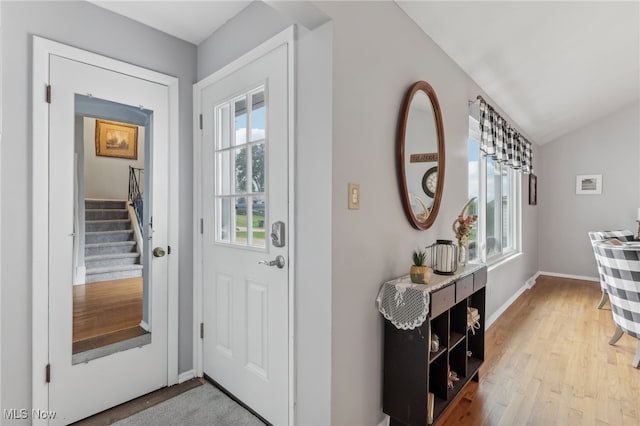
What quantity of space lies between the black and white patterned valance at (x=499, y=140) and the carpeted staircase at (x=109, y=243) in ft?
9.74

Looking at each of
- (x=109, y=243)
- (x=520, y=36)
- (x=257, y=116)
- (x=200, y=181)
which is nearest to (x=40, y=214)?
(x=109, y=243)

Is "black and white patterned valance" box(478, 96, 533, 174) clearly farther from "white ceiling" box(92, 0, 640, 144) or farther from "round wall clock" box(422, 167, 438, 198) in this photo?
"round wall clock" box(422, 167, 438, 198)

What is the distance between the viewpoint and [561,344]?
291cm

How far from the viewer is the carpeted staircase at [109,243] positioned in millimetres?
1847

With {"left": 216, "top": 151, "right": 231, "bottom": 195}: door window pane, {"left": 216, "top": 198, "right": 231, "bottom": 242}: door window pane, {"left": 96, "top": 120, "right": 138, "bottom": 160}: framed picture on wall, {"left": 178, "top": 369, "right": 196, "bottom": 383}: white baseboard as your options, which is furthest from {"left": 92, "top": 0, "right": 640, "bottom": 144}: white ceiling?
{"left": 178, "top": 369, "right": 196, "bottom": 383}: white baseboard

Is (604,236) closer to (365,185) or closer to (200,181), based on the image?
(365,185)

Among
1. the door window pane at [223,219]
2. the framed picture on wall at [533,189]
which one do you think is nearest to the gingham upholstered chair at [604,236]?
the framed picture on wall at [533,189]

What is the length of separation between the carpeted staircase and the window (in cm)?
290

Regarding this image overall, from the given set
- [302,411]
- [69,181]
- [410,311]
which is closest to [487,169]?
[410,311]

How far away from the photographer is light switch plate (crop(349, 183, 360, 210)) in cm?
148

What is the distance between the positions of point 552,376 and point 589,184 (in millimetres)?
4557

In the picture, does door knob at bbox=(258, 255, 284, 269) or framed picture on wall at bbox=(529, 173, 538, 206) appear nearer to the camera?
door knob at bbox=(258, 255, 284, 269)

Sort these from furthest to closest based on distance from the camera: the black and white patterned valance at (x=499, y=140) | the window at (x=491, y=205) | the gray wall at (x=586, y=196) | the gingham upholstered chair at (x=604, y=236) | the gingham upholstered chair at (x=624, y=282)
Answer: the gray wall at (x=586, y=196)
the gingham upholstered chair at (x=604, y=236)
the window at (x=491, y=205)
the black and white patterned valance at (x=499, y=140)
the gingham upholstered chair at (x=624, y=282)

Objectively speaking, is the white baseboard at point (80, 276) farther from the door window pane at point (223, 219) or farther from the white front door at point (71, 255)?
the door window pane at point (223, 219)
